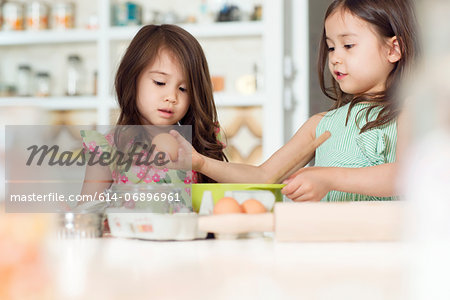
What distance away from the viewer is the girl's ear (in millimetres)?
1242

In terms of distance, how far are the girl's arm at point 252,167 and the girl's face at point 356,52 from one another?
0.66 ft

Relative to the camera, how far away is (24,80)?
3.00 metres

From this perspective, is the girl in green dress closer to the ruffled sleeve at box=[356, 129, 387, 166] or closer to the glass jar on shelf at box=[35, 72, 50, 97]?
the ruffled sleeve at box=[356, 129, 387, 166]

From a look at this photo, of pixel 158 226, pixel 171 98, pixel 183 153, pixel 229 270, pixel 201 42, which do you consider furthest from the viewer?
pixel 201 42

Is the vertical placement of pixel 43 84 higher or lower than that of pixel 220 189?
higher

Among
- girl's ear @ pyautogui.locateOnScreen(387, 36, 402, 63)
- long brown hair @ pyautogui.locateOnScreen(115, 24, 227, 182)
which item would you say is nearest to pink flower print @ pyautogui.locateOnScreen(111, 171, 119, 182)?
long brown hair @ pyautogui.locateOnScreen(115, 24, 227, 182)

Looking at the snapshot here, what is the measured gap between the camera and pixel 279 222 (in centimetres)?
53

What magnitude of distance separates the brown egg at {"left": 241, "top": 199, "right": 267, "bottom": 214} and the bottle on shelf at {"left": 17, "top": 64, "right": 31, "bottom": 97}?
2.66 m

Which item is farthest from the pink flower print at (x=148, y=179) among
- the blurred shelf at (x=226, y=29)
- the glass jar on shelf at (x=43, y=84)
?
the glass jar on shelf at (x=43, y=84)

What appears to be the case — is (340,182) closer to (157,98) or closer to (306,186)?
(306,186)

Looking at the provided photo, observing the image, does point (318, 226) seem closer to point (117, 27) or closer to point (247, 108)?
point (247, 108)

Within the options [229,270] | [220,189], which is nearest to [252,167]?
[220,189]

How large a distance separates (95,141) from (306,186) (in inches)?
30.8

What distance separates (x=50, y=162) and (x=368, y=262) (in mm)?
381
